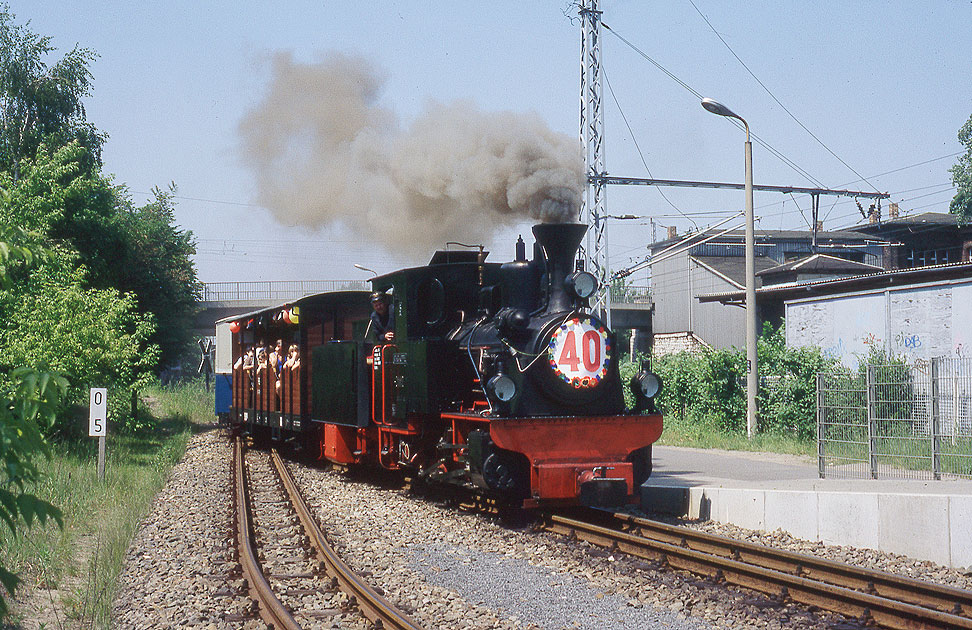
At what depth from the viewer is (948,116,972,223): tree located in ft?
169

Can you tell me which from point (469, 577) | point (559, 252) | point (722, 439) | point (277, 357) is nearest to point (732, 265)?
point (722, 439)

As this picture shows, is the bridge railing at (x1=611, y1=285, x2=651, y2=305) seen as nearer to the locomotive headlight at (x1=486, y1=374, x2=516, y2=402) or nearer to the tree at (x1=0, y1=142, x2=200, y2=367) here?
the tree at (x1=0, y1=142, x2=200, y2=367)

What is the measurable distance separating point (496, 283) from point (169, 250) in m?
23.0

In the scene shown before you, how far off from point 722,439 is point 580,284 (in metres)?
10.2

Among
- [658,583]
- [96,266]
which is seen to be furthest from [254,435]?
[658,583]

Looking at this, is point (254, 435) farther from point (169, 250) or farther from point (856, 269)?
point (856, 269)

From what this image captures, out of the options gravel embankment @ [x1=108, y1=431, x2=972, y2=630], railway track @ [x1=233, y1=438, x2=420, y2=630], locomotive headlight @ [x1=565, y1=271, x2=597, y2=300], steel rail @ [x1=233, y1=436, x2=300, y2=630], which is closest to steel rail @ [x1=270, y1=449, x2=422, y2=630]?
railway track @ [x1=233, y1=438, x2=420, y2=630]

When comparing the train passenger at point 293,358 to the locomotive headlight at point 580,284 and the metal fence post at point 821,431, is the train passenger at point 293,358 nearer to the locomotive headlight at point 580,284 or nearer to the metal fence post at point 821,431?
the locomotive headlight at point 580,284

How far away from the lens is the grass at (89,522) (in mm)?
7040

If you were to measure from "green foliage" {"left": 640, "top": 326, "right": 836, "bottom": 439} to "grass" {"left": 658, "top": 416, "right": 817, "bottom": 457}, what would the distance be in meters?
0.16

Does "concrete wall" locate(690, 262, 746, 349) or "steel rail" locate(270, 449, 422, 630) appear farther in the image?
"concrete wall" locate(690, 262, 746, 349)

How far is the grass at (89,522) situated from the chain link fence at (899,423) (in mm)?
8661

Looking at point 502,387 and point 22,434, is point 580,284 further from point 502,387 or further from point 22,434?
point 22,434

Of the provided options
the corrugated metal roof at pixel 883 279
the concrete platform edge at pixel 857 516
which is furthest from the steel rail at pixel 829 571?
the corrugated metal roof at pixel 883 279
